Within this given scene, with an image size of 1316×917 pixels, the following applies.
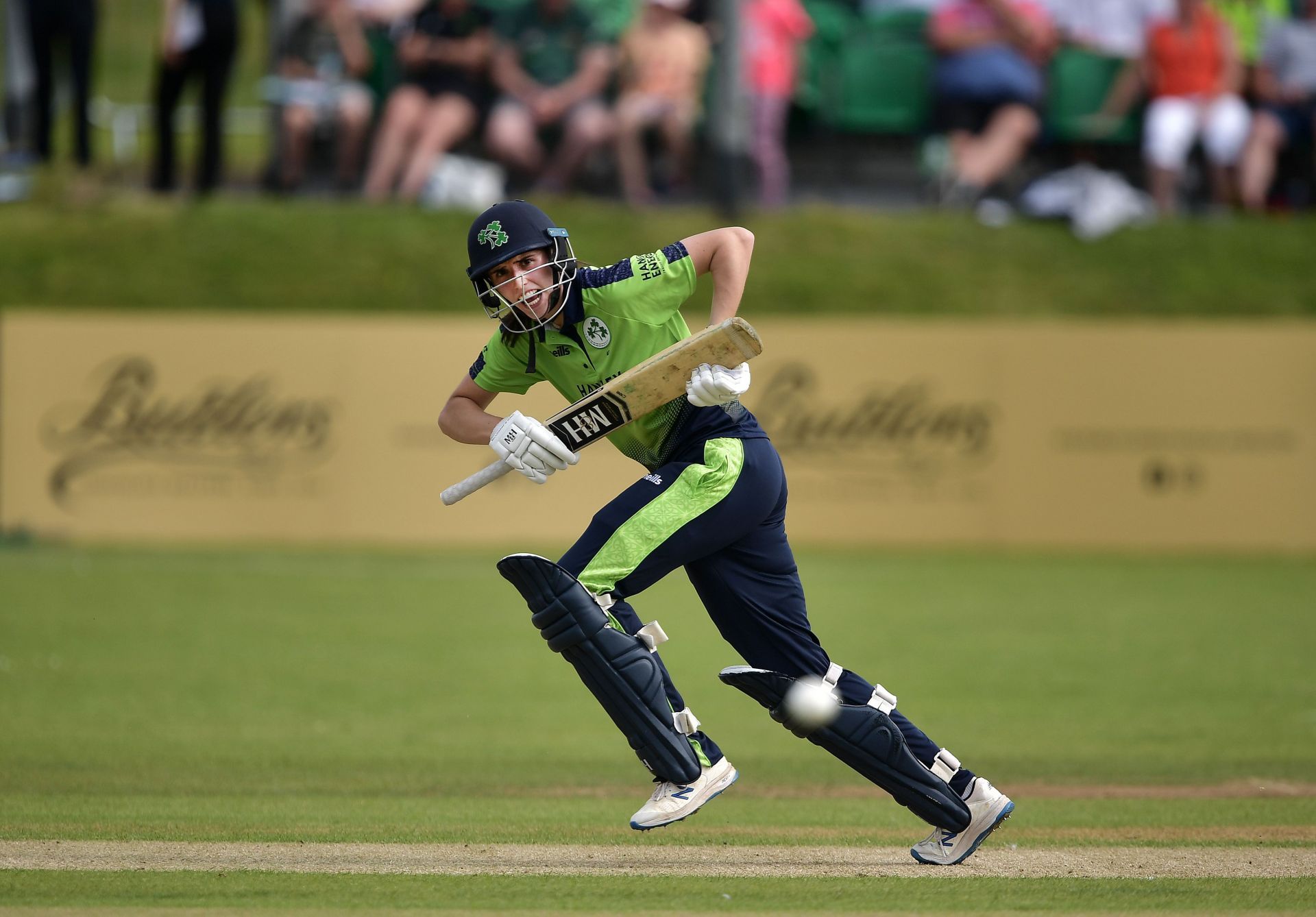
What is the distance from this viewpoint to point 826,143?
17.4 metres

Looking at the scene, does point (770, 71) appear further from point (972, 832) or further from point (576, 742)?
point (972, 832)

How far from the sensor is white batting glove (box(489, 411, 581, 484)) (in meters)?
4.63

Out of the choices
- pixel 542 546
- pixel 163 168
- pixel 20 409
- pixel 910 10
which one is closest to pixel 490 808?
pixel 542 546

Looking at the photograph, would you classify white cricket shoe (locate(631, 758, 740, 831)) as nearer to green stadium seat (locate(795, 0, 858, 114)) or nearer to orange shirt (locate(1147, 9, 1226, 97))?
orange shirt (locate(1147, 9, 1226, 97))

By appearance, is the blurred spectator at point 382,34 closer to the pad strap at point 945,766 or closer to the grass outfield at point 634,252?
the grass outfield at point 634,252

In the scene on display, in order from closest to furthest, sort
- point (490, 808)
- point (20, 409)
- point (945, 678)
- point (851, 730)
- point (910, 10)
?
point (851, 730) → point (490, 808) → point (945, 678) → point (20, 409) → point (910, 10)

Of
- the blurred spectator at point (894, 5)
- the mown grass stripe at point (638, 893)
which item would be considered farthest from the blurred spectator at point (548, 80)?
the mown grass stripe at point (638, 893)

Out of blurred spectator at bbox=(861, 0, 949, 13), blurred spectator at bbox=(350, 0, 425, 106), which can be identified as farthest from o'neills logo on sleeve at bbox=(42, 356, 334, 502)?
blurred spectator at bbox=(861, 0, 949, 13)

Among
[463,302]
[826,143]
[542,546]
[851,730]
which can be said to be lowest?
[542,546]

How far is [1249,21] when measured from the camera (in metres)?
15.6

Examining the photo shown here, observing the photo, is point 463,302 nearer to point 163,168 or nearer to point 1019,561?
point 163,168

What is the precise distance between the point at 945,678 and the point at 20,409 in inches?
325

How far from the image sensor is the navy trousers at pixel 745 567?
4594 millimetres

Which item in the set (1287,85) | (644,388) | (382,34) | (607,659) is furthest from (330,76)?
(607,659)
